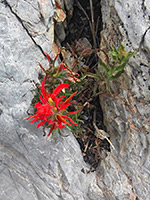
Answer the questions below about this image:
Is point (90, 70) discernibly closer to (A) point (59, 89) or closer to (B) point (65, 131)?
(B) point (65, 131)

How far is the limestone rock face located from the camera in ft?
5.51

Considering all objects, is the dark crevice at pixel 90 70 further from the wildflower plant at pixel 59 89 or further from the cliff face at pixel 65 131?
the wildflower plant at pixel 59 89

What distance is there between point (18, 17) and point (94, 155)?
1510mm

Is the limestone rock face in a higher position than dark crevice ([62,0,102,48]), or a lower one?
lower

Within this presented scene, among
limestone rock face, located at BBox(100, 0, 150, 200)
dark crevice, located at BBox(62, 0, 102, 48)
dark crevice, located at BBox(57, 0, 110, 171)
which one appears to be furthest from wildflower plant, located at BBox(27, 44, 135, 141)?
dark crevice, located at BBox(62, 0, 102, 48)

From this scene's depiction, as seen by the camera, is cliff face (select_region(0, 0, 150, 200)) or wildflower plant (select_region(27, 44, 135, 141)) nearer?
wildflower plant (select_region(27, 44, 135, 141))

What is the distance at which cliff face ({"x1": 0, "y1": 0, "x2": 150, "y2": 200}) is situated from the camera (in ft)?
5.75

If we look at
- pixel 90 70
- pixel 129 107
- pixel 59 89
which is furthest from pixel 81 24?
pixel 59 89

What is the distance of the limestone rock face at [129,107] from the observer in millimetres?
1680

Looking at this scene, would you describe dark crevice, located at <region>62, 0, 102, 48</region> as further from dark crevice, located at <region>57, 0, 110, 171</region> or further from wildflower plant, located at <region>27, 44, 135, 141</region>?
wildflower plant, located at <region>27, 44, 135, 141</region>

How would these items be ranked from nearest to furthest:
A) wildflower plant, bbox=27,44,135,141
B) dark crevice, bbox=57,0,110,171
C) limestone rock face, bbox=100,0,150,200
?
wildflower plant, bbox=27,44,135,141 < limestone rock face, bbox=100,0,150,200 < dark crevice, bbox=57,0,110,171

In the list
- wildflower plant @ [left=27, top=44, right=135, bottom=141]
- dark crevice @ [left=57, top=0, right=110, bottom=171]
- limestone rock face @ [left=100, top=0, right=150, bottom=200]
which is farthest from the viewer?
dark crevice @ [left=57, top=0, right=110, bottom=171]

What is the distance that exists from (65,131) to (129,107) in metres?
0.63

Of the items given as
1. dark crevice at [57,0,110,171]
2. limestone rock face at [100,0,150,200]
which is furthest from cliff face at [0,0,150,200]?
dark crevice at [57,0,110,171]
